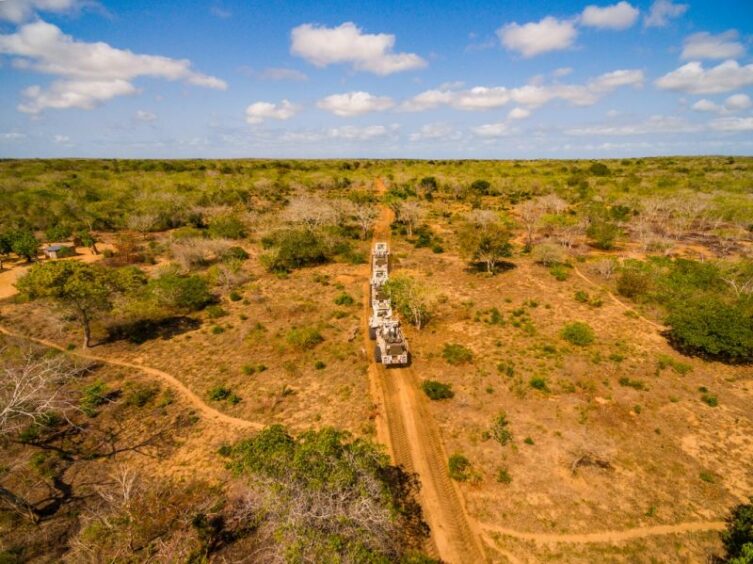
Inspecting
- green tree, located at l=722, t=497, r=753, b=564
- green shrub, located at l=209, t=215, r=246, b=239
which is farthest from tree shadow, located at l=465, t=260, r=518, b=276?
green shrub, located at l=209, t=215, r=246, b=239

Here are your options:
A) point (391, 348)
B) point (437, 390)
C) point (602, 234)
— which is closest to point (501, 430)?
point (437, 390)

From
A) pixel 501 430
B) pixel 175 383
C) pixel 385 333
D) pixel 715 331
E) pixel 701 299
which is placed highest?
pixel 701 299

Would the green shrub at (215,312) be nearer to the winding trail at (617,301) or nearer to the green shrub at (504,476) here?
the green shrub at (504,476)

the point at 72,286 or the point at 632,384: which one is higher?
the point at 72,286

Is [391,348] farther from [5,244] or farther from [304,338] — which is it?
[5,244]

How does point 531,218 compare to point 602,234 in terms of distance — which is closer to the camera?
point 602,234

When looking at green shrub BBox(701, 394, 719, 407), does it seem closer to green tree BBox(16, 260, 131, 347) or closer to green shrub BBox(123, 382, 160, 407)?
green shrub BBox(123, 382, 160, 407)

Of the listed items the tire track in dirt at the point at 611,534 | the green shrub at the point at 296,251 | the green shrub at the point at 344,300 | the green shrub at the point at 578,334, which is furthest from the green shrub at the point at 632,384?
the green shrub at the point at 296,251
